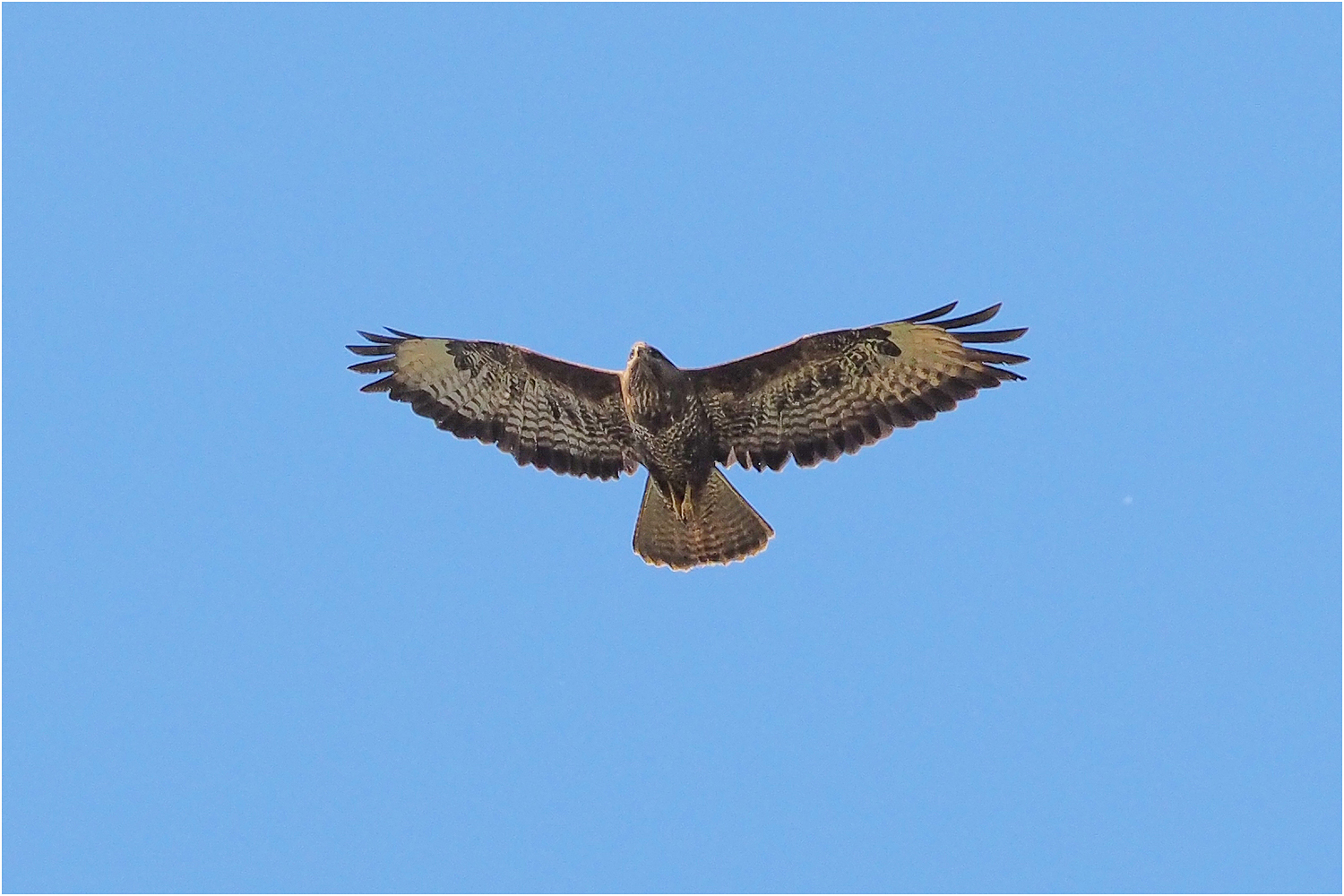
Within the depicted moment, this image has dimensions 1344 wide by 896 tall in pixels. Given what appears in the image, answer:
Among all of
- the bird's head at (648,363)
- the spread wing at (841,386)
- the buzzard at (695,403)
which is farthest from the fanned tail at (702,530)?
the bird's head at (648,363)

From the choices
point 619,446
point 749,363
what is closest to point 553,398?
point 619,446

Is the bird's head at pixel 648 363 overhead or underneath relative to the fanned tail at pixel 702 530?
overhead

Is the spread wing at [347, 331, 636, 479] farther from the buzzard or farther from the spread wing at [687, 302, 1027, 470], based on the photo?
the spread wing at [687, 302, 1027, 470]

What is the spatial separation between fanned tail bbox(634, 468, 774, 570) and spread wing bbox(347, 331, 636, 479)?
18.0 inches

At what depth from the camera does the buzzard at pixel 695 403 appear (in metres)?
13.6

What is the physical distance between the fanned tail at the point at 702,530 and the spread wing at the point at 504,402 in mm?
458

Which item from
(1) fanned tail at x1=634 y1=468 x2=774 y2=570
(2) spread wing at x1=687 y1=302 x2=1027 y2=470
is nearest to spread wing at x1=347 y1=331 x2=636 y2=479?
(1) fanned tail at x1=634 y1=468 x2=774 y2=570

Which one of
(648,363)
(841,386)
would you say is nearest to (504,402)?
(648,363)

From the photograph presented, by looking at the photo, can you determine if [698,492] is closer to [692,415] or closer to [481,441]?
[692,415]

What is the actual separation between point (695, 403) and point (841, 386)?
1136 millimetres

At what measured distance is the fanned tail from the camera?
1442 cm

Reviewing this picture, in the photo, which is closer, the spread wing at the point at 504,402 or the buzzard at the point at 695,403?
the buzzard at the point at 695,403

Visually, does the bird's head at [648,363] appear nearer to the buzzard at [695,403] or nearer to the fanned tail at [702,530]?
the buzzard at [695,403]

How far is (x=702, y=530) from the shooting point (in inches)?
571
